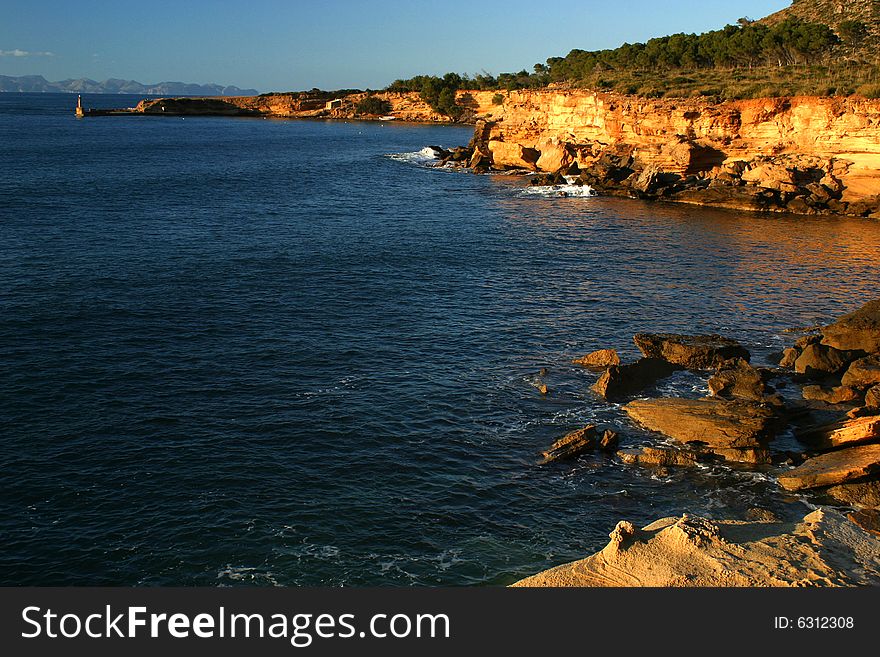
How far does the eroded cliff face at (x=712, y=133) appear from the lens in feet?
282

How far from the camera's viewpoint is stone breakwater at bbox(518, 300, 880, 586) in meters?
23.3

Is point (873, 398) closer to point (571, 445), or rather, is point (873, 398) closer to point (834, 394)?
point (834, 394)

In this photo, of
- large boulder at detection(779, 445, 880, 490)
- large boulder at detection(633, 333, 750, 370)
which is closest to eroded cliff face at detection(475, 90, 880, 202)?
large boulder at detection(633, 333, 750, 370)

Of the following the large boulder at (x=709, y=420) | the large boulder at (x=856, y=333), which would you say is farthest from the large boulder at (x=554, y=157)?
the large boulder at (x=709, y=420)

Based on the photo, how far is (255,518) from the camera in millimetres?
28344

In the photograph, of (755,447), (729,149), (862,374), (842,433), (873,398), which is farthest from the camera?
(729,149)

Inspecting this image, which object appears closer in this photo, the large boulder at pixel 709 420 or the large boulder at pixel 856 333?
the large boulder at pixel 709 420

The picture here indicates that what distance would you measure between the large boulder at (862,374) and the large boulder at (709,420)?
6405 millimetres

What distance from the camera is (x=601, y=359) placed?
43.2 m

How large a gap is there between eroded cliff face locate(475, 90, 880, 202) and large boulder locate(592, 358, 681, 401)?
56356mm

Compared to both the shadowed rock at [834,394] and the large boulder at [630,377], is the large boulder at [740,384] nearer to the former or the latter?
the shadowed rock at [834,394]

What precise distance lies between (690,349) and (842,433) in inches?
456

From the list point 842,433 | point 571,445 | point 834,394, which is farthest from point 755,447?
point 571,445

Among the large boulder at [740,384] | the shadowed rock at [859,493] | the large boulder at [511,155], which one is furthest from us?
the large boulder at [511,155]
